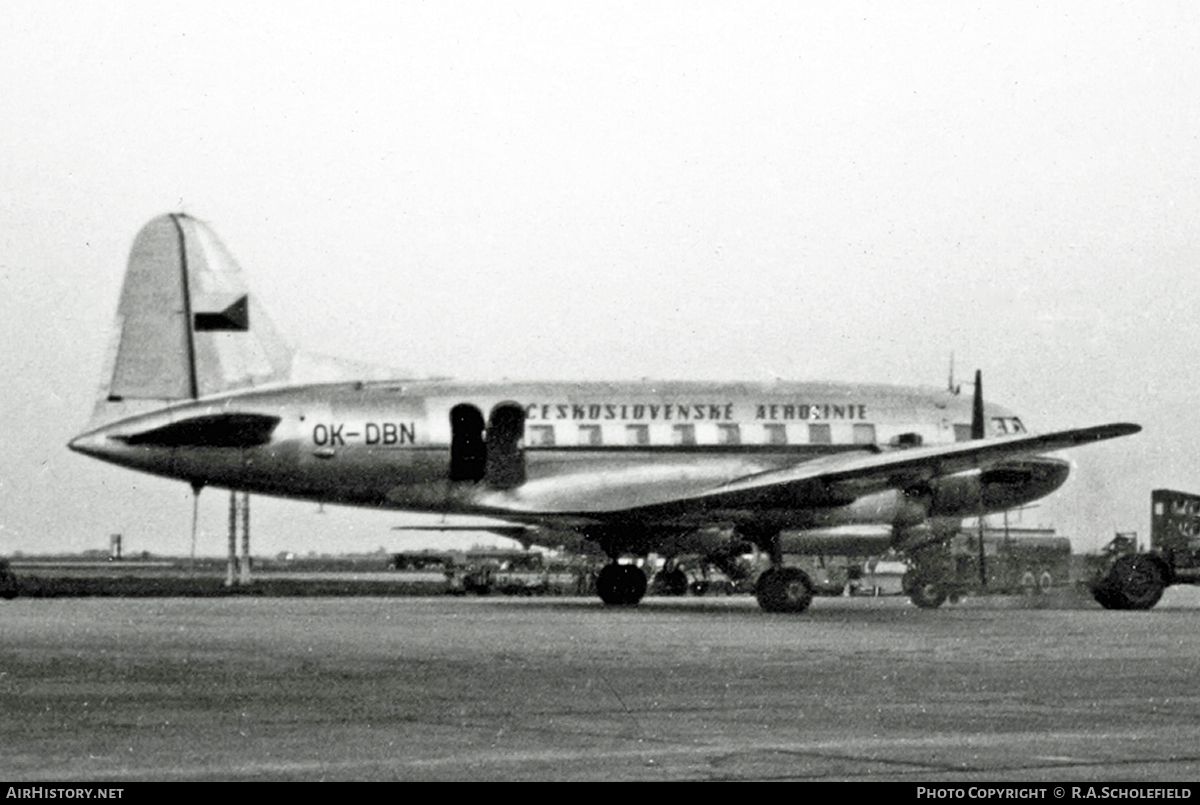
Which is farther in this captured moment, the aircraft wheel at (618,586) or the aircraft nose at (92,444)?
the aircraft wheel at (618,586)

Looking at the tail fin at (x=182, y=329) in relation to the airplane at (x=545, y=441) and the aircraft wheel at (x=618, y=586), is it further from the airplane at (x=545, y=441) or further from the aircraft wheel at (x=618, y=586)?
the aircraft wheel at (x=618, y=586)

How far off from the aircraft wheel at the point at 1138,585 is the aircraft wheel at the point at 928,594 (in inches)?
233

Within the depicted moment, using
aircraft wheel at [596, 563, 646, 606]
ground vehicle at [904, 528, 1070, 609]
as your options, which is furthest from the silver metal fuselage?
ground vehicle at [904, 528, 1070, 609]

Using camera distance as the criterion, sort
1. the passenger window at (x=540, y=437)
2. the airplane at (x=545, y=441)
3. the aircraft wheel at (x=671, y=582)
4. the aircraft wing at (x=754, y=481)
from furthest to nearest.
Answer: the aircraft wheel at (x=671, y=582) → the passenger window at (x=540, y=437) → the airplane at (x=545, y=441) → the aircraft wing at (x=754, y=481)

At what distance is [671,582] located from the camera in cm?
5934

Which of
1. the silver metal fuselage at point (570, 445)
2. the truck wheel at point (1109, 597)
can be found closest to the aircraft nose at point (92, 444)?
the silver metal fuselage at point (570, 445)

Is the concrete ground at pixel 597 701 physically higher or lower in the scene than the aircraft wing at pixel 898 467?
lower

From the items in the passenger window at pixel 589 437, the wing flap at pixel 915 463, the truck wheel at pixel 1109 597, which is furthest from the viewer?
the truck wheel at pixel 1109 597

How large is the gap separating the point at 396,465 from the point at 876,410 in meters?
11.0

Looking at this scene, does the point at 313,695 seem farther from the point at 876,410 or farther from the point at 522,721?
the point at 876,410

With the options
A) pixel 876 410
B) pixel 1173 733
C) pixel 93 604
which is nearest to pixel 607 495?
pixel 876 410

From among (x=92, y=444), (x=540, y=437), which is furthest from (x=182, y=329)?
(x=540, y=437)

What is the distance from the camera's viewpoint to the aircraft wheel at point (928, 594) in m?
49.3

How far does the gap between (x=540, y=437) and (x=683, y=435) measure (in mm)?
3207
